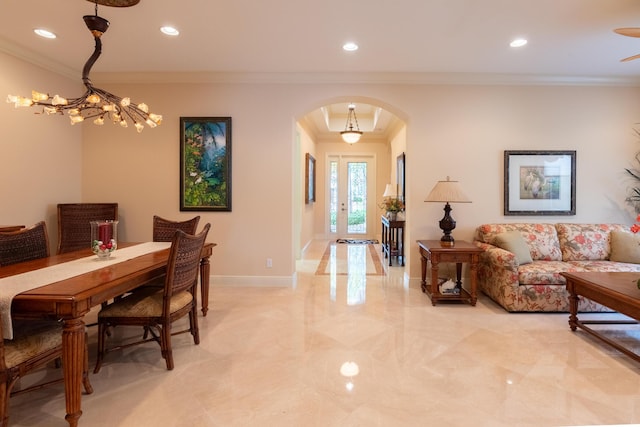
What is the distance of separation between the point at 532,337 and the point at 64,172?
18.3 feet

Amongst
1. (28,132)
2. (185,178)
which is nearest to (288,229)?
(185,178)

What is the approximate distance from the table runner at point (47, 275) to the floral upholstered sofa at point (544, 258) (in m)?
3.55

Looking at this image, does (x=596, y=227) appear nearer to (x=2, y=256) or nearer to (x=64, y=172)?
(x=2, y=256)

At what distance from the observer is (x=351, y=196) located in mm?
9586

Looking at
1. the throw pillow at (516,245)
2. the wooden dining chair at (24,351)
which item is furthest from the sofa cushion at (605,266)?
the wooden dining chair at (24,351)

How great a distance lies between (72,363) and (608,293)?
12.0ft

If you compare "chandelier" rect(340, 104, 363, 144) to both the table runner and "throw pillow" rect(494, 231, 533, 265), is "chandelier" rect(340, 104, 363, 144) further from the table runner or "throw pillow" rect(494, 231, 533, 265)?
the table runner

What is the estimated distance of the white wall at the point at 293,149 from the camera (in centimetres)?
453

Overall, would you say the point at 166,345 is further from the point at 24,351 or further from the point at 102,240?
the point at 102,240

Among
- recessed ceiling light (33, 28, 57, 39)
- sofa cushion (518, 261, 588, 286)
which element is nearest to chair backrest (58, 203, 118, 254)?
recessed ceiling light (33, 28, 57, 39)

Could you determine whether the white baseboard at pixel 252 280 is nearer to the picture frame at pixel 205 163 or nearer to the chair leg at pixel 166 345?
the picture frame at pixel 205 163

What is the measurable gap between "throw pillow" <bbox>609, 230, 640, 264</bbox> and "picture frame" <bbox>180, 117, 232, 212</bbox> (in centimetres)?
478

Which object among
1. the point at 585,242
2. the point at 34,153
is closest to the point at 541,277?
the point at 585,242

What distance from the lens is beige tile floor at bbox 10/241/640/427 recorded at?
6.38ft
